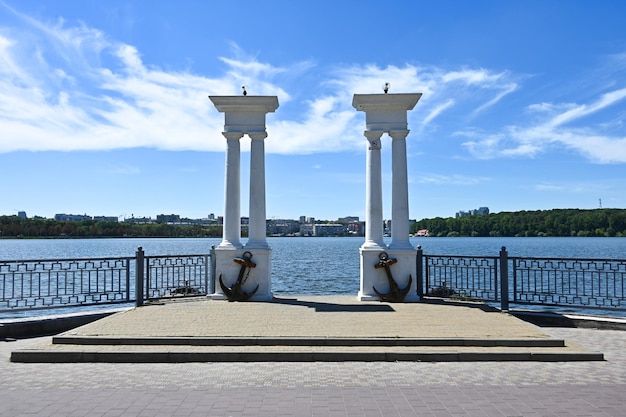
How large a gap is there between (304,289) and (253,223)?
13.5 metres

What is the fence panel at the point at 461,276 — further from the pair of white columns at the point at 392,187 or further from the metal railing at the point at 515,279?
the pair of white columns at the point at 392,187

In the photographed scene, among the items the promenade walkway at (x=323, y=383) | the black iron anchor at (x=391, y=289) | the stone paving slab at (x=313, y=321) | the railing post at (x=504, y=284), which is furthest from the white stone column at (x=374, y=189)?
the promenade walkway at (x=323, y=383)

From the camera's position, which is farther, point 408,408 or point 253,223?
point 253,223

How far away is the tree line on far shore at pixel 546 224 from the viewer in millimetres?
92062

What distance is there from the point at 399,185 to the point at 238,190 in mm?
4190

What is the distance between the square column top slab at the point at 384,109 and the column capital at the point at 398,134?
0.29ft

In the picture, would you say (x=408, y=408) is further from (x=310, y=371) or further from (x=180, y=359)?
(x=180, y=359)

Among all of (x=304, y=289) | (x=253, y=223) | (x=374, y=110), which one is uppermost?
(x=374, y=110)

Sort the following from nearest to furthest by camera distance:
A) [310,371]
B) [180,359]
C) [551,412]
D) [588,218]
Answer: [551,412] < [310,371] < [180,359] < [588,218]

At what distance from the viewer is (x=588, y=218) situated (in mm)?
92312

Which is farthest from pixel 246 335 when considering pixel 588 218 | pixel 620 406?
pixel 588 218

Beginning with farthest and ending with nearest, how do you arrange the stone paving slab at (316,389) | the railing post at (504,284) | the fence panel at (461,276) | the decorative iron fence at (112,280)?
the fence panel at (461,276), the railing post at (504,284), the decorative iron fence at (112,280), the stone paving slab at (316,389)

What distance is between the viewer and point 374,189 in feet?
43.0

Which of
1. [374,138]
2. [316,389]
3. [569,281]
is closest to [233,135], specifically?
[374,138]
